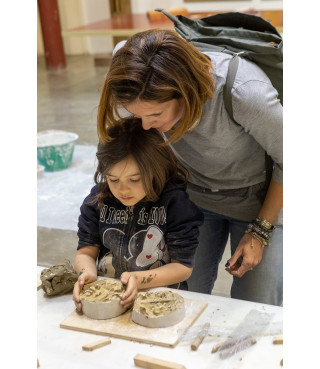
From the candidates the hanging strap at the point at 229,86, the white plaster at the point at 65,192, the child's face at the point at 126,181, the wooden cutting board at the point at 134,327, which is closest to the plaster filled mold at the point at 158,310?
the wooden cutting board at the point at 134,327

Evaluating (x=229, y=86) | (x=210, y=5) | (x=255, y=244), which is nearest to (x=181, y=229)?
(x=255, y=244)

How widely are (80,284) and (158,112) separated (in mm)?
532

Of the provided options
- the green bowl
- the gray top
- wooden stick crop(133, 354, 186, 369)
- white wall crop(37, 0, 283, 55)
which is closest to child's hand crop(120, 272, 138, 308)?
wooden stick crop(133, 354, 186, 369)

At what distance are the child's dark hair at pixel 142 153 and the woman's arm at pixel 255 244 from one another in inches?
12.4

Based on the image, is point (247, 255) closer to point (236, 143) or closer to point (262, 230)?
point (262, 230)

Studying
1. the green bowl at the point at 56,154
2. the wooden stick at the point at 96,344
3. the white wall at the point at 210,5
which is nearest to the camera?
the wooden stick at the point at 96,344

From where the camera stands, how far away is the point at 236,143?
161cm

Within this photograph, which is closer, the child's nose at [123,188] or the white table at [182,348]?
the white table at [182,348]

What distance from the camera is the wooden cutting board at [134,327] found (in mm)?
1278

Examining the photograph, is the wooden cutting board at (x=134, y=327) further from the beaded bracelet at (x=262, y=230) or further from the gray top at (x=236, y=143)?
the gray top at (x=236, y=143)

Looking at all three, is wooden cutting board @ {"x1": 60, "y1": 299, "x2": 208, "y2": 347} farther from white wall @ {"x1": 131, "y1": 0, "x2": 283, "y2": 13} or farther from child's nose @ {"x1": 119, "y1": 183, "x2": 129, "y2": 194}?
white wall @ {"x1": 131, "y1": 0, "x2": 283, "y2": 13}

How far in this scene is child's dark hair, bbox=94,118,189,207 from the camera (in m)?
1.59
